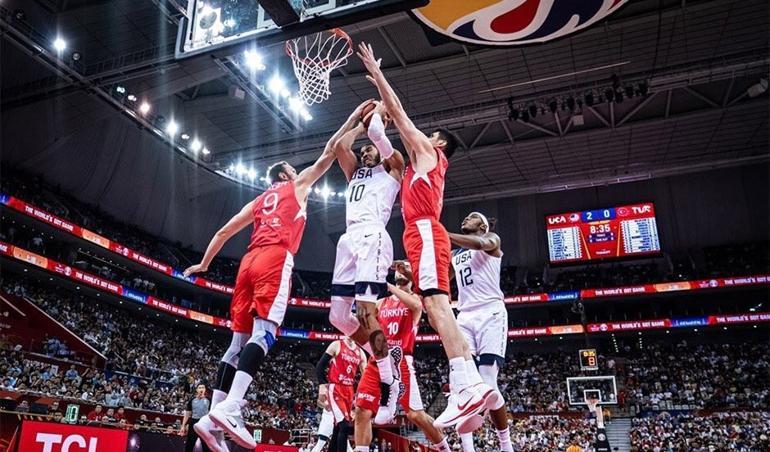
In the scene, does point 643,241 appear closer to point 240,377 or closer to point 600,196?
point 600,196

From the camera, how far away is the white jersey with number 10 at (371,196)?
4.95m

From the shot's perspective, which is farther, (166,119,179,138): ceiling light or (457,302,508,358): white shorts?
(166,119,179,138): ceiling light

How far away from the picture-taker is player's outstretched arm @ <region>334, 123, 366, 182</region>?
5.22m

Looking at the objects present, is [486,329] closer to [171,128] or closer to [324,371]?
[324,371]

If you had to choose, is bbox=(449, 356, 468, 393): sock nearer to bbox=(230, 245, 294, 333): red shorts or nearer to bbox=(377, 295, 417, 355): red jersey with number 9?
bbox=(230, 245, 294, 333): red shorts

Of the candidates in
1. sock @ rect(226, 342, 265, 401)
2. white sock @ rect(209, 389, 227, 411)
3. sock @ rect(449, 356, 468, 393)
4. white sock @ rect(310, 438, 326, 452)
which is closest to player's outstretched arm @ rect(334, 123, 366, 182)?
sock @ rect(226, 342, 265, 401)

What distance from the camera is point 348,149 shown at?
5.31 meters

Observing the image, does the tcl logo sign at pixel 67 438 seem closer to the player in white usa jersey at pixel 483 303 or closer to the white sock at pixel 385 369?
the white sock at pixel 385 369

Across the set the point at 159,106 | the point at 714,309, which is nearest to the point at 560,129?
the point at 714,309

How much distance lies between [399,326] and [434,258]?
2229 millimetres

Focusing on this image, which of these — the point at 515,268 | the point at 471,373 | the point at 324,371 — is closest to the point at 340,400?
the point at 324,371

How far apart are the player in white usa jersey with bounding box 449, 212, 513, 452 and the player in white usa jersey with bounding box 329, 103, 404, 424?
782 mm

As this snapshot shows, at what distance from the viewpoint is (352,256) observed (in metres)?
4.78

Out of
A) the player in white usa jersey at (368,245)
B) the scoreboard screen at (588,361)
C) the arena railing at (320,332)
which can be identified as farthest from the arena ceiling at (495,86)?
the player in white usa jersey at (368,245)
